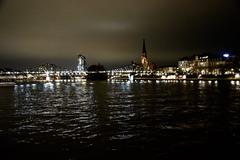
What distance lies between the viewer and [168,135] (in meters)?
20.1

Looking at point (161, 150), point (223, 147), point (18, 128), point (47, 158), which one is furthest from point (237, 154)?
point (18, 128)

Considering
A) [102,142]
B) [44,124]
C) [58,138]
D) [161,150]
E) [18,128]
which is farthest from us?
[44,124]

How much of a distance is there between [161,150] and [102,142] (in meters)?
3.33

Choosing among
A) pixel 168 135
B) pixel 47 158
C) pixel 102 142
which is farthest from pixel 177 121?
pixel 47 158

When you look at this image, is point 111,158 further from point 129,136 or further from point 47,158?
point 129,136

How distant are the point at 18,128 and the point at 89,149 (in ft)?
27.8

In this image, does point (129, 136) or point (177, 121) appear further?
point (177, 121)

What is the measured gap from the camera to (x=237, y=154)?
15.3m

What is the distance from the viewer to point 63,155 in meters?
15.8

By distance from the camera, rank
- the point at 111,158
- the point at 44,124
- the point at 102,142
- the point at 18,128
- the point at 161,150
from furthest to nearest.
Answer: the point at 44,124, the point at 18,128, the point at 102,142, the point at 161,150, the point at 111,158

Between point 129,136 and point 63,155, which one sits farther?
point 129,136

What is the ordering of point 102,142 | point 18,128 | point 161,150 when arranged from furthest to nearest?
point 18,128 → point 102,142 → point 161,150

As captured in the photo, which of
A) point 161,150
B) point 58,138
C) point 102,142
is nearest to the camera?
point 161,150

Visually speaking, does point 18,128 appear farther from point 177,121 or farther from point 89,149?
point 177,121
